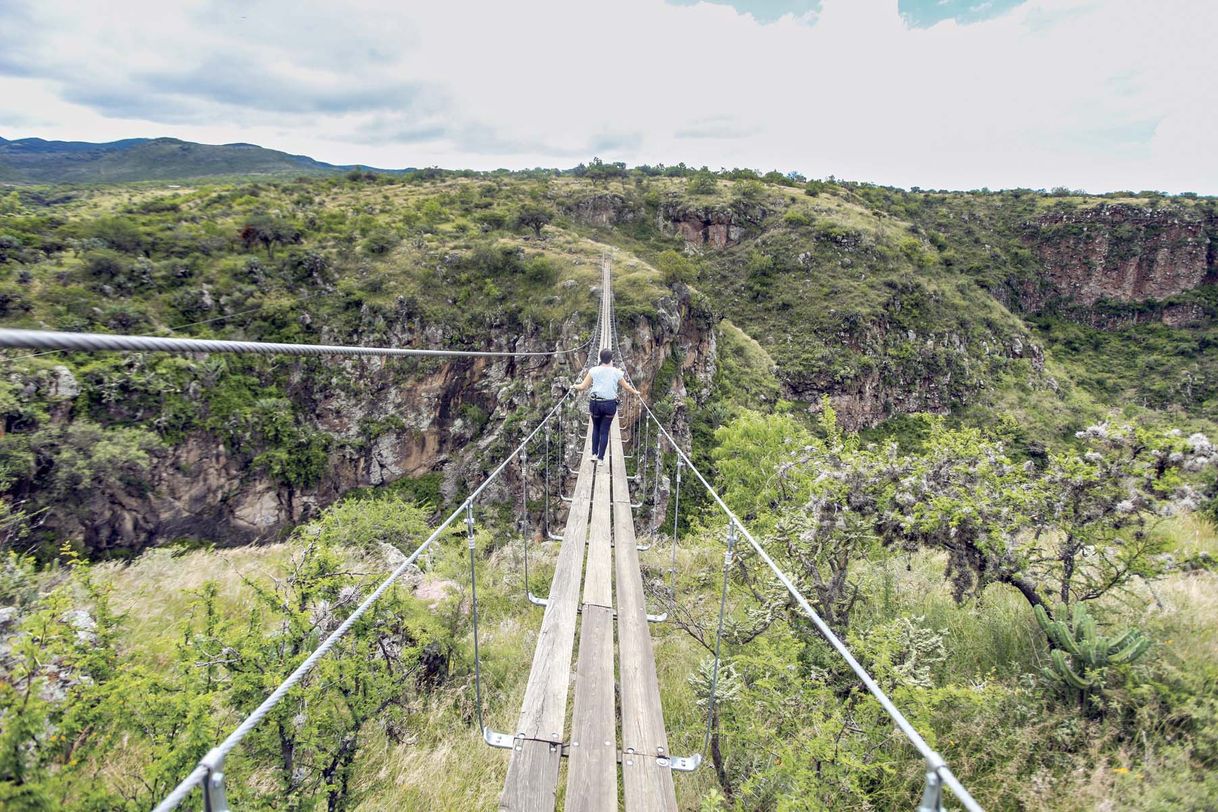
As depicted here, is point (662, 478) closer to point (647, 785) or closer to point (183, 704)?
point (647, 785)

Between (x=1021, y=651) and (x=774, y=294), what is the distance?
40295 millimetres

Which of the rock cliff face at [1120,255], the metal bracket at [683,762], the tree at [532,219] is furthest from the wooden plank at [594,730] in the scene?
the rock cliff face at [1120,255]

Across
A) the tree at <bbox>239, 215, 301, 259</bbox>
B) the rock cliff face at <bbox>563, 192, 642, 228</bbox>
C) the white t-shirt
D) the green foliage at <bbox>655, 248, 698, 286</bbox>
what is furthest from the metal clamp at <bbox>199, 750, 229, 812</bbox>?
the rock cliff face at <bbox>563, 192, 642, 228</bbox>

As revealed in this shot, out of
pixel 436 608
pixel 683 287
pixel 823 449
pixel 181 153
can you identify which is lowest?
pixel 436 608

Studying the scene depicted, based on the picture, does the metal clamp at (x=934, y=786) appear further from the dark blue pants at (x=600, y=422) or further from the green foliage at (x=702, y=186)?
the green foliage at (x=702, y=186)

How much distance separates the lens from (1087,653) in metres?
3.07

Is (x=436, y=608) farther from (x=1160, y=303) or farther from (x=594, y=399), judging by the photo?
(x=1160, y=303)

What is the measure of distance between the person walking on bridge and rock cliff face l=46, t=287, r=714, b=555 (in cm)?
1674

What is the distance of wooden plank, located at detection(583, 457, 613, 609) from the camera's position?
3322 mm

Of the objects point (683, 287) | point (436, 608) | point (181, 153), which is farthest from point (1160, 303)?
point (181, 153)

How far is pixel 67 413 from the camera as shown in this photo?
19109mm

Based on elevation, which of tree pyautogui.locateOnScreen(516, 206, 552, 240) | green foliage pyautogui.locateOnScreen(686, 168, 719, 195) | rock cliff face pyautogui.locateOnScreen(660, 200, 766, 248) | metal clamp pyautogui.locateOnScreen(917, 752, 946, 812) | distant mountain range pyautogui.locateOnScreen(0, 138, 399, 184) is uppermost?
distant mountain range pyautogui.locateOnScreen(0, 138, 399, 184)

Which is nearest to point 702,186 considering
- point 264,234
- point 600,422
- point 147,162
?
point 264,234

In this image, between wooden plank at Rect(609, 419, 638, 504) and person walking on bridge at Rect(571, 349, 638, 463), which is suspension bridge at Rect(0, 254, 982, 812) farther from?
person walking on bridge at Rect(571, 349, 638, 463)
